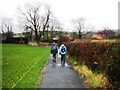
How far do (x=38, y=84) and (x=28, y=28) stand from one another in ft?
265

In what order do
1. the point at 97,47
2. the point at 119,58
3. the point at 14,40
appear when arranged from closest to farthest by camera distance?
the point at 119,58, the point at 97,47, the point at 14,40

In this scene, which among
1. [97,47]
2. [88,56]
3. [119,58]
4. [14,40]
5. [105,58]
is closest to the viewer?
[119,58]

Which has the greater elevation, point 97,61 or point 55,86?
point 97,61

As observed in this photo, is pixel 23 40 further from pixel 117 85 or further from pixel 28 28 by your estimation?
pixel 117 85

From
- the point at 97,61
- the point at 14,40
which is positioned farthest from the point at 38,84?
the point at 14,40

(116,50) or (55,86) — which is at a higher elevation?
(116,50)

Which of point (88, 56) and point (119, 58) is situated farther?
point (88, 56)

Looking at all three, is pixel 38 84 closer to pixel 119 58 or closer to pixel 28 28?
pixel 119 58

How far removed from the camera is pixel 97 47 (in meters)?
13.1

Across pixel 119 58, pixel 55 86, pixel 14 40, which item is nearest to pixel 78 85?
pixel 55 86

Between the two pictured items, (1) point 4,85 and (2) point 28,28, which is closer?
(1) point 4,85

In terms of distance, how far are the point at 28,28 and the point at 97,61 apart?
8013 cm

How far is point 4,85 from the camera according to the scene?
1199cm

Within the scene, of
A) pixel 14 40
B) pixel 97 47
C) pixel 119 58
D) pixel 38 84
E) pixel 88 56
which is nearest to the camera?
pixel 119 58
